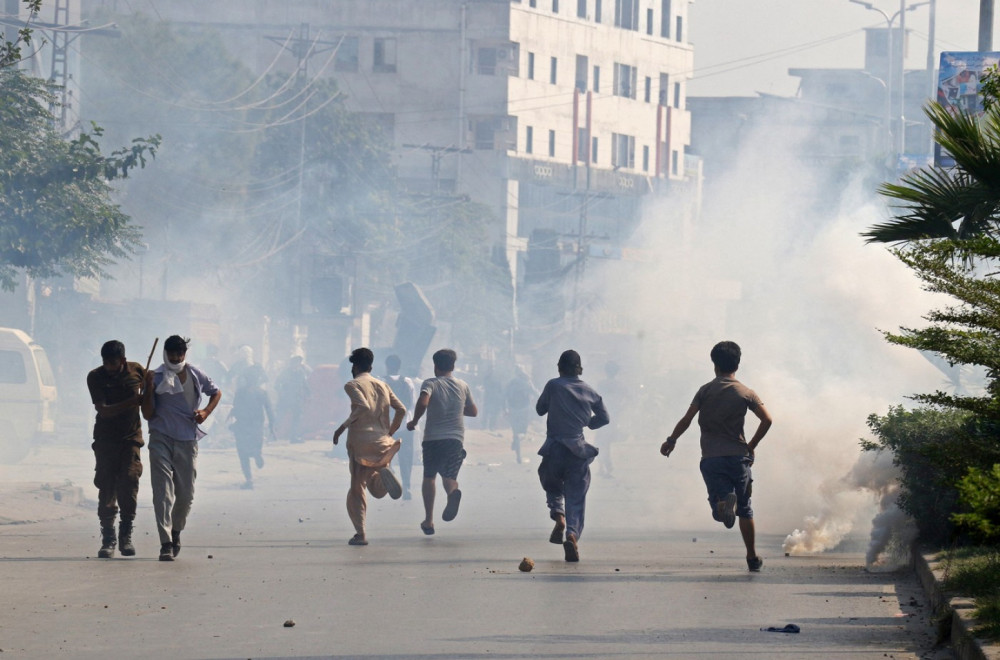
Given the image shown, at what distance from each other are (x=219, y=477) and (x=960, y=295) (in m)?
17.8

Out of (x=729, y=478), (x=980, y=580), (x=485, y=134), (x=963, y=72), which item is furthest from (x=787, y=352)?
(x=485, y=134)

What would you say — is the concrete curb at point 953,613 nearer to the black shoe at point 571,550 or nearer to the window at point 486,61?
the black shoe at point 571,550

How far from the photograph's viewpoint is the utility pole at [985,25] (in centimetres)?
1912

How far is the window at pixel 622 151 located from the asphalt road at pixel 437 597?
69.5 m

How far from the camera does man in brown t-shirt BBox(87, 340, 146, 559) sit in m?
10.7

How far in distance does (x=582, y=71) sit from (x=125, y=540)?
7345 centimetres

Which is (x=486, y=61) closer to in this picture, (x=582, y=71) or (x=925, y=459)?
(x=582, y=71)

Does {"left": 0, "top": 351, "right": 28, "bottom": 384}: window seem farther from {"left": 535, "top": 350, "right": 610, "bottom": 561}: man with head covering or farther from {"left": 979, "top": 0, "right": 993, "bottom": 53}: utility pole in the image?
{"left": 979, "top": 0, "right": 993, "bottom": 53}: utility pole

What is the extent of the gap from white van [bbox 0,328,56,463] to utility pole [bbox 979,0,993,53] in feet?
45.6

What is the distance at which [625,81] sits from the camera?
85250mm

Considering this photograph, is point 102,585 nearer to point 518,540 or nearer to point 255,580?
point 255,580

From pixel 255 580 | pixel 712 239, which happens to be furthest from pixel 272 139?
pixel 255 580

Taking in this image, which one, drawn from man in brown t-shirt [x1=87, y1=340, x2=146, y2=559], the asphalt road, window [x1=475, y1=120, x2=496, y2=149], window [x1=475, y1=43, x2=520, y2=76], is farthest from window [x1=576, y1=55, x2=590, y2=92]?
man in brown t-shirt [x1=87, y1=340, x2=146, y2=559]

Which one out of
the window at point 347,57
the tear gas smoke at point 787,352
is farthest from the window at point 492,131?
the tear gas smoke at point 787,352
